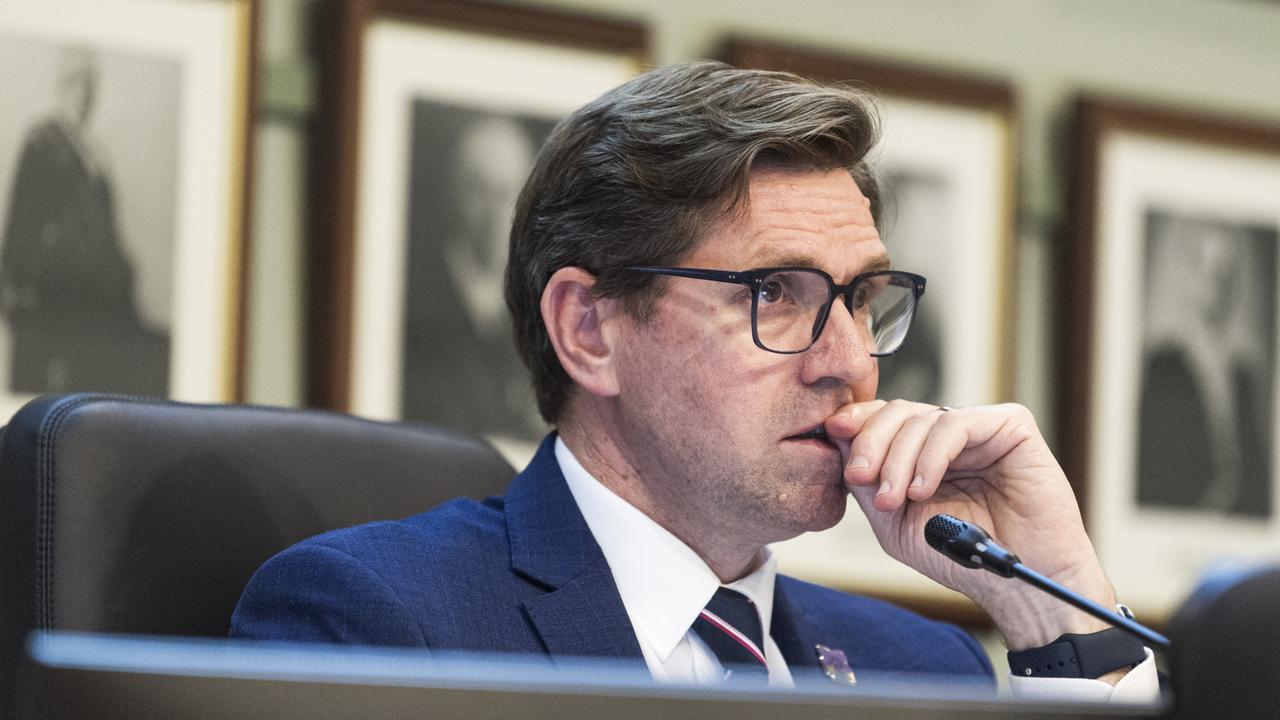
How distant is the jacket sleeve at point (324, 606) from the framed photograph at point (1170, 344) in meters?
2.08

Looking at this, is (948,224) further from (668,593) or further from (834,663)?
Answer: (668,593)

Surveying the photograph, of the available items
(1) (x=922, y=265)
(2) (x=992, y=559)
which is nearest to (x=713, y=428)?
(2) (x=992, y=559)

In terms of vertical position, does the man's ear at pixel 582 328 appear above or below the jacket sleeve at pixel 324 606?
above

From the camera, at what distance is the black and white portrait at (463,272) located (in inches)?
106

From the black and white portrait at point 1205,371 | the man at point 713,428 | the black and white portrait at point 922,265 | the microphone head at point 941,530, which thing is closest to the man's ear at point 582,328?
the man at point 713,428

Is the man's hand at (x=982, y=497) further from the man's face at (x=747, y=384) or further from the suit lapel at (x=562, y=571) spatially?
the suit lapel at (x=562, y=571)

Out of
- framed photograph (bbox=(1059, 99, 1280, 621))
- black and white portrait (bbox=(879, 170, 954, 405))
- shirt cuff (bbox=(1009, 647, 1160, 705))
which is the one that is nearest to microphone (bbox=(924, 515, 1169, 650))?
shirt cuff (bbox=(1009, 647, 1160, 705))

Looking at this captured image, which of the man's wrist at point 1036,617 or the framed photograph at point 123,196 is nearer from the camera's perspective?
the man's wrist at point 1036,617

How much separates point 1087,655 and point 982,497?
11.1 inches

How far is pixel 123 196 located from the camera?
2.47 metres

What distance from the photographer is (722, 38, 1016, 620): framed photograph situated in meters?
3.09

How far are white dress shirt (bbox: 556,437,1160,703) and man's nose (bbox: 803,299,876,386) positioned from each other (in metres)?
0.27

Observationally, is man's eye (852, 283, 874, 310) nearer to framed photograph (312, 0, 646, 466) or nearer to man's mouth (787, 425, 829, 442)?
man's mouth (787, 425, 829, 442)

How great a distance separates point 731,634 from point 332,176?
1268 millimetres
